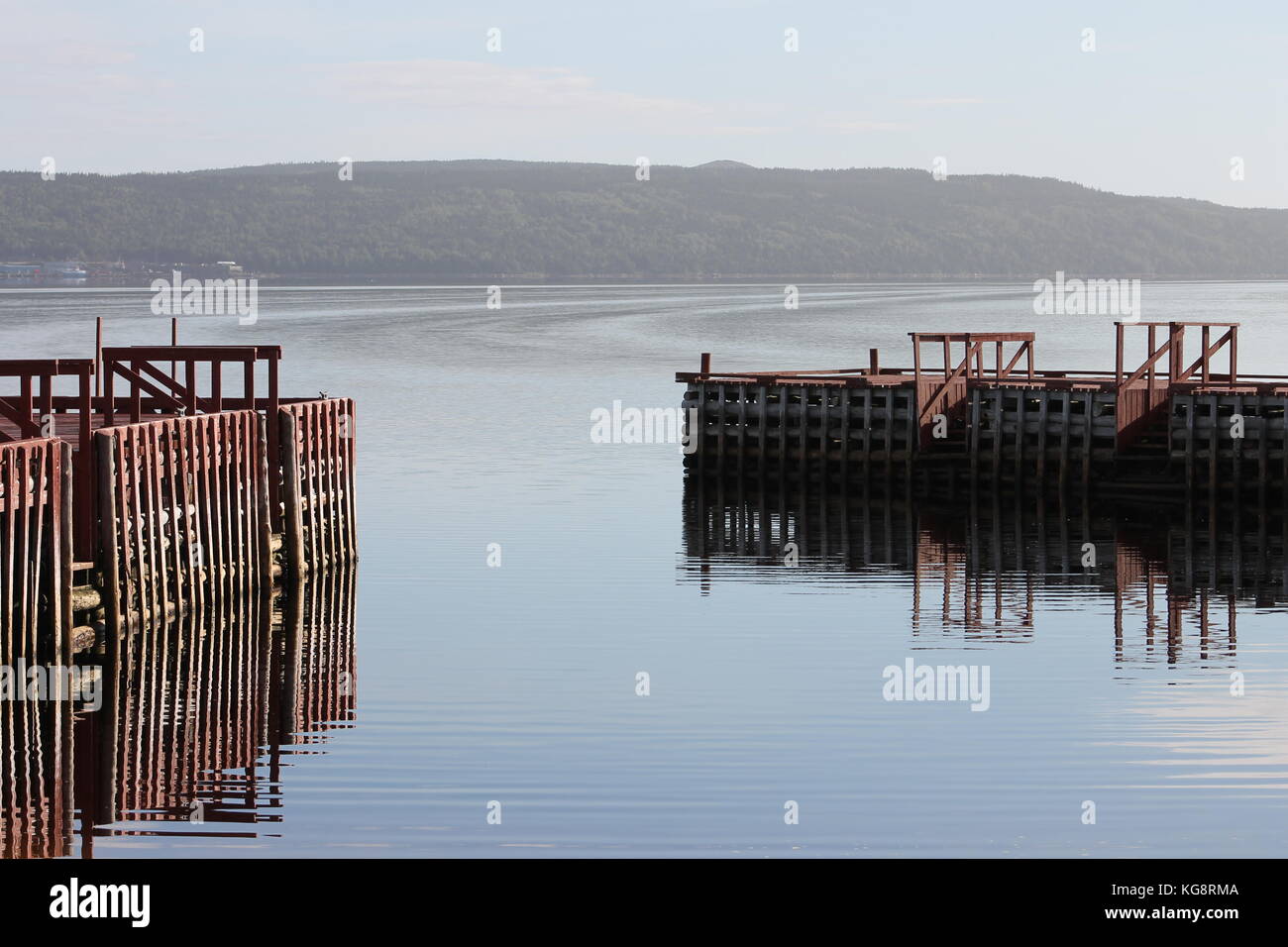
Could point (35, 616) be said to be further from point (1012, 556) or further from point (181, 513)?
point (1012, 556)

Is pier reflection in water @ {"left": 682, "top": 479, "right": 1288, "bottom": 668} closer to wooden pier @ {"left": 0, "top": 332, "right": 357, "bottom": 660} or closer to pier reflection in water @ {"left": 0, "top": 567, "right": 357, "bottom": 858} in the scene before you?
wooden pier @ {"left": 0, "top": 332, "right": 357, "bottom": 660}

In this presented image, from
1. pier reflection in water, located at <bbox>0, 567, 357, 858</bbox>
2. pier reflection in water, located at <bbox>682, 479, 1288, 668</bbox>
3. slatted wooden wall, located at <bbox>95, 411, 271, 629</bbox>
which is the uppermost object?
slatted wooden wall, located at <bbox>95, 411, 271, 629</bbox>

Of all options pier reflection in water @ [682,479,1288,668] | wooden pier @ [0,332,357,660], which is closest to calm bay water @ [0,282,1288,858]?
pier reflection in water @ [682,479,1288,668]

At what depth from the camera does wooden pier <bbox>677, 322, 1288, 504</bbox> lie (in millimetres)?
45844

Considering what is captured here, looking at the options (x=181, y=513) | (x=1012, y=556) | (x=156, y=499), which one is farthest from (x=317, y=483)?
(x=1012, y=556)

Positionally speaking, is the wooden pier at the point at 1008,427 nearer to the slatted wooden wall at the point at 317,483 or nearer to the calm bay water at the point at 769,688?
the calm bay water at the point at 769,688

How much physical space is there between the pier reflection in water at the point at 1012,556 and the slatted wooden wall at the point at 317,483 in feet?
19.3

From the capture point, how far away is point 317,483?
3425 cm

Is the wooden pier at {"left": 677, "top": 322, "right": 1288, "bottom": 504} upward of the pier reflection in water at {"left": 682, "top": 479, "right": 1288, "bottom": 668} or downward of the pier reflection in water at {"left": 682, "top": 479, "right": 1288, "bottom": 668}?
upward

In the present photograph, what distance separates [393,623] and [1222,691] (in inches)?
453

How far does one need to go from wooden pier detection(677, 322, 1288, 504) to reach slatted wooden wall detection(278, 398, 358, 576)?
1731 centimetres

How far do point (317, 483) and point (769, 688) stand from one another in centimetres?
1114

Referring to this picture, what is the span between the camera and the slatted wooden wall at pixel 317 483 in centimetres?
3244
